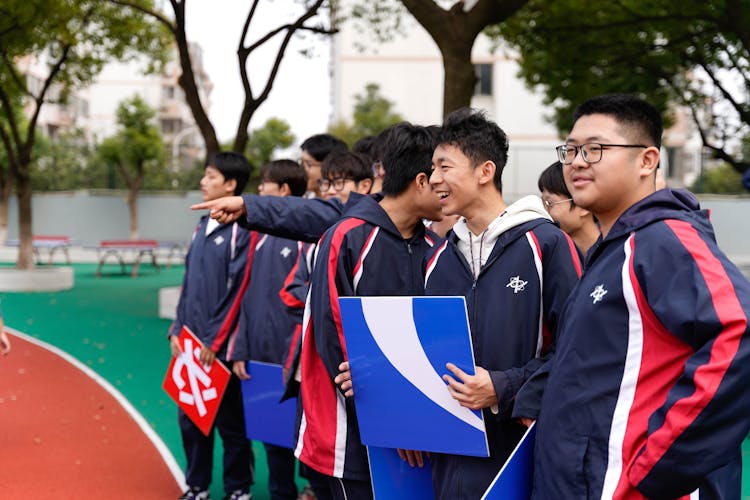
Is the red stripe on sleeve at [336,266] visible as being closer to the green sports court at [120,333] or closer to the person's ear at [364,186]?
the person's ear at [364,186]

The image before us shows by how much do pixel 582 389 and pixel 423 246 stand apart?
140 centimetres

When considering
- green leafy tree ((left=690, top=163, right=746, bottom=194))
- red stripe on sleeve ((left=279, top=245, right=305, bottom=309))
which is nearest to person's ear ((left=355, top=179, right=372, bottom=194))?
red stripe on sleeve ((left=279, top=245, right=305, bottom=309))

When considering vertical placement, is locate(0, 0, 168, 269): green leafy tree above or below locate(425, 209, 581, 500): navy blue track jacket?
above

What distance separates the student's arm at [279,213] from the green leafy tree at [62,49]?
40.8 ft

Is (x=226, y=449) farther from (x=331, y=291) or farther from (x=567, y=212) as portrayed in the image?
(x=567, y=212)

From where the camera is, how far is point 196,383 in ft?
17.3

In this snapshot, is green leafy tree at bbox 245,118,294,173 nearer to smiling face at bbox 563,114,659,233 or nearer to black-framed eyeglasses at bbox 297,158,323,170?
black-framed eyeglasses at bbox 297,158,323,170

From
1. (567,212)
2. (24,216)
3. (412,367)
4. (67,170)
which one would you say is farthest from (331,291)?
(67,170)

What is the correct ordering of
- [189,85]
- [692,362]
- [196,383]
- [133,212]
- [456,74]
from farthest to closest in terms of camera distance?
[133,212]
[189,85]
[456,74]
[196,383]
[692,362]

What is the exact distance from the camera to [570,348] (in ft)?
8.18

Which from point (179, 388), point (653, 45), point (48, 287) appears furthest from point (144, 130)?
point (179, 388)

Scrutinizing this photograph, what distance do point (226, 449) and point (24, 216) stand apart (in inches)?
557

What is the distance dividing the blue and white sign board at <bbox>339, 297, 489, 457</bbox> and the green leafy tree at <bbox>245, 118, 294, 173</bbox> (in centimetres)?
3566

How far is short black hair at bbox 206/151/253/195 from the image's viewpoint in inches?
214
